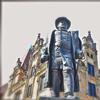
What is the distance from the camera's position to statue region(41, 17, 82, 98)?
647 cm

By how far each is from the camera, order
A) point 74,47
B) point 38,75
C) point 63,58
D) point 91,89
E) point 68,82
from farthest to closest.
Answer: point 91,89, point 38,75, point 74,47, point 63,58, point 68,82

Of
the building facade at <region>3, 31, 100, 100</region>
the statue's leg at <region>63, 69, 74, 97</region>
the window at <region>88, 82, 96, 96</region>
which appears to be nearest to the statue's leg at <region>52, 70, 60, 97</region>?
the statue's leg at <region>63, 69, 74, 97</region>

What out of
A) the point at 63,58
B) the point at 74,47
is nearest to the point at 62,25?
the point at 74,47

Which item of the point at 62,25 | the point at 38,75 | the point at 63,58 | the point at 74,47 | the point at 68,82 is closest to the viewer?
the point at 68,82

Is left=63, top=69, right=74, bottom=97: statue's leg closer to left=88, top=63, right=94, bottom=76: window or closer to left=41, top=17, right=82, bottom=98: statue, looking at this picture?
left=41, top=17, right=82, bottom=98: statue

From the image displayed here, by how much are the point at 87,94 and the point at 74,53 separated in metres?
1.64

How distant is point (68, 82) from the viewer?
646 centimetres

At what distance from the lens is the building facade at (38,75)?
7809 mm

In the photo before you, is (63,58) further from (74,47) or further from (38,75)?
(38,75)

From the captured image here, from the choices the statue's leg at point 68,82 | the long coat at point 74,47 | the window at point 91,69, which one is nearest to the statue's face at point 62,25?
the long coat at point 74,47

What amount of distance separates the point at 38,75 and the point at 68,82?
1811 mm

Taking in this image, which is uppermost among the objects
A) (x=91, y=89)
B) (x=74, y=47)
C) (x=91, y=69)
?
(x=74, y=47)

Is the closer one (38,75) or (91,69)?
(38,75)

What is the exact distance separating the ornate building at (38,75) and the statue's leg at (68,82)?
1.03 metres
